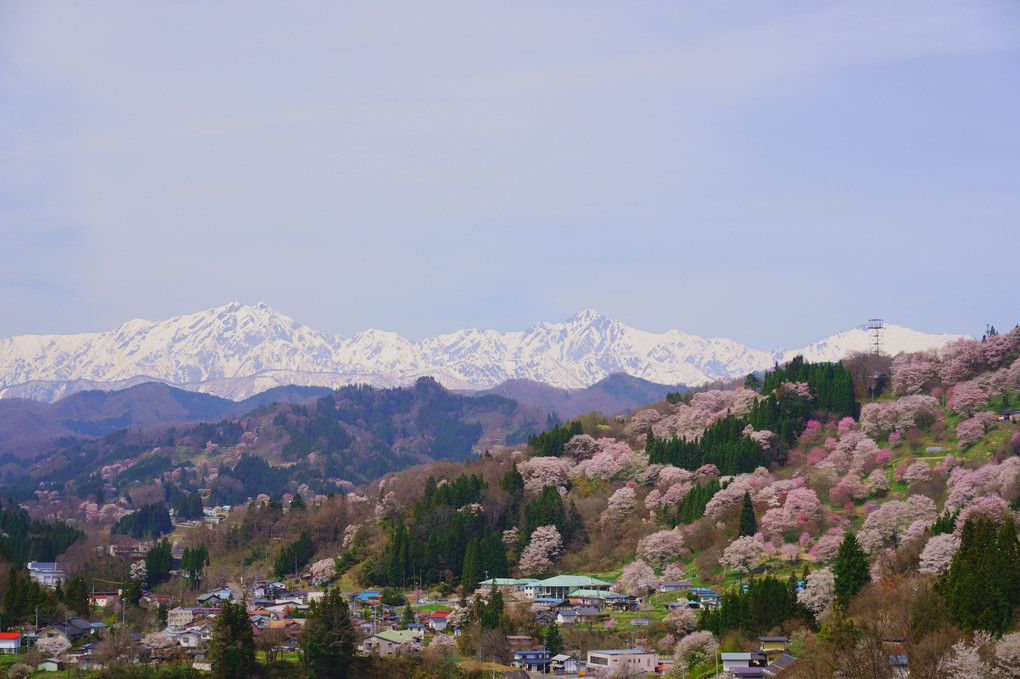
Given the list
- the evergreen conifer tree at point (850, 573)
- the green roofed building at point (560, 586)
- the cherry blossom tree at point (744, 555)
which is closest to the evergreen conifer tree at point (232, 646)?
the green roofed building at point (560, 586)

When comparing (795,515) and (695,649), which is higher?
(795,515)

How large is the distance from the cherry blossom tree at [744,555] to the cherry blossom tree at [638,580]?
4737 mm

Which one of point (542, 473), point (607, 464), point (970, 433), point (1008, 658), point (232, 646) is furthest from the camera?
point (607, 464)

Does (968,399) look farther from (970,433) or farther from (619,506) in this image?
(619,506)

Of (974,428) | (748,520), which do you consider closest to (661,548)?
(748,520)

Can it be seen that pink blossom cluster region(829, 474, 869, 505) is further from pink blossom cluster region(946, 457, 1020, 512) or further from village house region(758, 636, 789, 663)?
village house region(758, 636, 789, 663)

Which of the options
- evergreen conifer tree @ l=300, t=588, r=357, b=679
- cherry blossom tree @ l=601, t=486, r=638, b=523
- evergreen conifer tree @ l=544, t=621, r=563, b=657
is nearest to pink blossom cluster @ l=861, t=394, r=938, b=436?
cherry blossom tree @ l=601, t=486, r=638, b=523

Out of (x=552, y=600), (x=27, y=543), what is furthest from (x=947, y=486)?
(x=27, y=543)

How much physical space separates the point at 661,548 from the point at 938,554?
23.8 metres

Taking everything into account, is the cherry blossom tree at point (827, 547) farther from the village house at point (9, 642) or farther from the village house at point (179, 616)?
the village house at point (9, 642)


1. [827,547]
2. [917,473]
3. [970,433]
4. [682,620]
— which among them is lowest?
[682,620]

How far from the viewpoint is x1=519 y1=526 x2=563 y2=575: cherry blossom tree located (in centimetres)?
8856

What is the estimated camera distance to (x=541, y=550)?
8938cm

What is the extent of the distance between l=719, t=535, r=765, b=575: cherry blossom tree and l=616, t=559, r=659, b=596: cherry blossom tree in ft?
15.5
